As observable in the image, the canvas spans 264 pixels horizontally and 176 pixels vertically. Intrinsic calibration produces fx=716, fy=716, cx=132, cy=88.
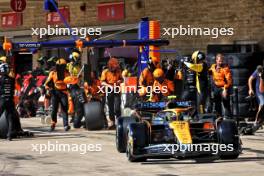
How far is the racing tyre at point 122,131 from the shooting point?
→ 1208cm

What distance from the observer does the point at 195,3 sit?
29359 mm

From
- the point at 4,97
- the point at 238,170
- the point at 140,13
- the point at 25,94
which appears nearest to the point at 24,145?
the point at 4,97

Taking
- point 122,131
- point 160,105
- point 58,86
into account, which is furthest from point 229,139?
point 58,86

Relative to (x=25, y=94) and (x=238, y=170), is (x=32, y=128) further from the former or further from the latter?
(x=238, y=170)

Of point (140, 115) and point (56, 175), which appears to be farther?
point (140, 115)

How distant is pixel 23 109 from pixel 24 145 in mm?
10702

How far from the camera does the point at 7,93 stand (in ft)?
51.3

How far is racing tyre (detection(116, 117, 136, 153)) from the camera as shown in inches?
476

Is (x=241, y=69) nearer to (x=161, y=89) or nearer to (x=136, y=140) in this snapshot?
(x=161, y=89)

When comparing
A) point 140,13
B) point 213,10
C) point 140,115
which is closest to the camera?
point 140,115

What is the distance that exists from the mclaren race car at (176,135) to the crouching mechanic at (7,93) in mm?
4103

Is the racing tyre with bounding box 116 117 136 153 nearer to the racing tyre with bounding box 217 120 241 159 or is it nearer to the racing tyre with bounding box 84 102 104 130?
the racing tyre with bounding box 217 120 241 159

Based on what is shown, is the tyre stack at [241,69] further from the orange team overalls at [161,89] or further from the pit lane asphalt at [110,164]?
the pit lane asphalt at [110,164]

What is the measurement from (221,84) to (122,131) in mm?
5148
